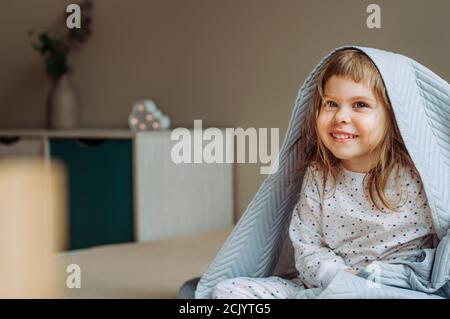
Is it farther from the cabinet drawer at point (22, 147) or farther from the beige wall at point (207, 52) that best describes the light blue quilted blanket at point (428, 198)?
the cabinet drawer at point (22, 147)

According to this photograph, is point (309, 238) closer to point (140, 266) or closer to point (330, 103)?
point (330, 103)

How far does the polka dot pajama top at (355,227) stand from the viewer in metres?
1.12

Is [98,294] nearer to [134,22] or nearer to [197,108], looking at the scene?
[197,108]

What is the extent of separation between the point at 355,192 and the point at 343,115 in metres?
0.13

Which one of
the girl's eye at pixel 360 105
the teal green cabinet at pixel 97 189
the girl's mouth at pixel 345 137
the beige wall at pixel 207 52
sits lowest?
the teal green cabinet at pixel 97 189

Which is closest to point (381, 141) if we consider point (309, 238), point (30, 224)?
point (309, 238)

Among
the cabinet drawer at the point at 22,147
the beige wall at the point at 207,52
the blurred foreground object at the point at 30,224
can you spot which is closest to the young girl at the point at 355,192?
the blurred foreground object at the point at 30,224

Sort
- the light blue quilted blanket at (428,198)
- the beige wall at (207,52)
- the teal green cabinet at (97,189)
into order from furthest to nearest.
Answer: the teal green cabinet at (97,189) → the beige wall at (207,52) → the light blue quilted blanket at (428,198)

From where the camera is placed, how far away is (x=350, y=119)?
1098mm

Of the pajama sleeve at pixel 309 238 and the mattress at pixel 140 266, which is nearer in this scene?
the pajama sleeve at pixel 309 238

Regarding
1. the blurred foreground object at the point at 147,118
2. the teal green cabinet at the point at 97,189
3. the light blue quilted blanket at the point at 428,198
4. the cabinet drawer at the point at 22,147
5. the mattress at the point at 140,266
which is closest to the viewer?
the light blue quilted blanket at the point at 428,198

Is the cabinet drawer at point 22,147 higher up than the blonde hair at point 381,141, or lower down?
lower down

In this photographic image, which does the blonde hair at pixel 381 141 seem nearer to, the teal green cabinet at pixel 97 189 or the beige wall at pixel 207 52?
the beige wall at pixel 207 52

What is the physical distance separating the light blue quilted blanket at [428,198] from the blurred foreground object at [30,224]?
545 millimetres
